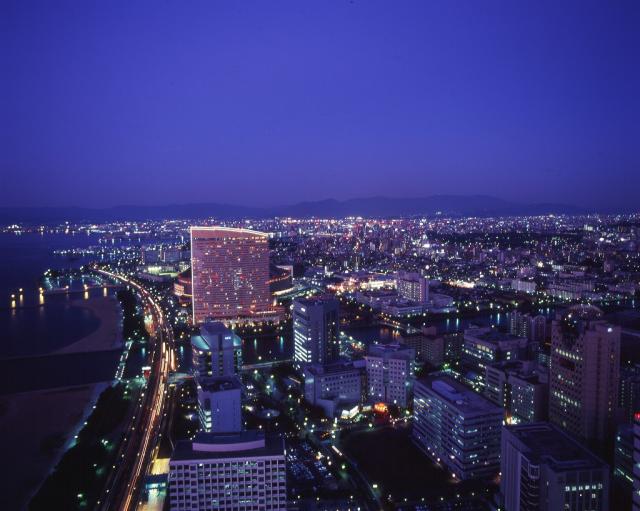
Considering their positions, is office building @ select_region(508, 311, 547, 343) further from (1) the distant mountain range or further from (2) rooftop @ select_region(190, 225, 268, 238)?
(1) the distant mountain range

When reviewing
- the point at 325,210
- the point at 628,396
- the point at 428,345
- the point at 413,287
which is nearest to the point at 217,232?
the point at 413,287

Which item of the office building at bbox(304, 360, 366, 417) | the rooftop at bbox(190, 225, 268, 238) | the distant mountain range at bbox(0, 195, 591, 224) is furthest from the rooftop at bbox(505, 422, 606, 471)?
the distant mountain range at bbox(0, 195, 591, 224)

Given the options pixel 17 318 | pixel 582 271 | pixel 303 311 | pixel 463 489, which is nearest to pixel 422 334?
pixel 303 311

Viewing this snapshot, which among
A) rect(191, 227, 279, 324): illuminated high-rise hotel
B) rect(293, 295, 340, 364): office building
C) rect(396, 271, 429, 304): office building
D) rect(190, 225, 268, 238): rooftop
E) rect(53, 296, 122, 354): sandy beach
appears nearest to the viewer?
rect(293, 295, 340, 364): office building

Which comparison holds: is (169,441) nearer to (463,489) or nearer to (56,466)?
(56,466)

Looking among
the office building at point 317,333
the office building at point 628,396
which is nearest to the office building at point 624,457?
the office building at point 628,396

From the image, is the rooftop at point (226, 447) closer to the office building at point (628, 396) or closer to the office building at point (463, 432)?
the office building at point (463, 432)
